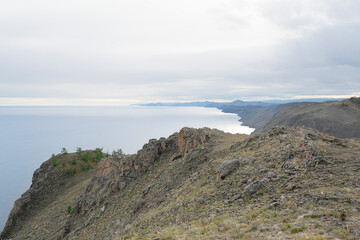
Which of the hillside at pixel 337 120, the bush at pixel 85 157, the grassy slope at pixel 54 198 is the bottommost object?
the grassy slope at pixel 54 198

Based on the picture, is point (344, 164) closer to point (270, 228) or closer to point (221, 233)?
point (270, 228)

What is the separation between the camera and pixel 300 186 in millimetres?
→ 14359

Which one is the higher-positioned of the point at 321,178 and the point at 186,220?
the point at 321,178

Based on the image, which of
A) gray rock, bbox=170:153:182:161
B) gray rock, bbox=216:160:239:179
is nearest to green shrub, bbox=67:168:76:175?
gray rock, bbox=170:153:182:161

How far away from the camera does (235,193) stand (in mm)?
16672

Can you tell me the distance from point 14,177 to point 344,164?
127 meters

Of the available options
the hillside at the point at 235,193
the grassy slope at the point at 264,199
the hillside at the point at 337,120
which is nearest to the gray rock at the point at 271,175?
the hillside at the point at 235,193

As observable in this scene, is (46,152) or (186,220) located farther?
(46,152)

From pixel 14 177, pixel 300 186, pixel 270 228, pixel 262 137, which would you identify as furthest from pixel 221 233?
pixel 14 177

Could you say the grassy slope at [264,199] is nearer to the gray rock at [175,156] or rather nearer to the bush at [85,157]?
the gray rock at [175,156]

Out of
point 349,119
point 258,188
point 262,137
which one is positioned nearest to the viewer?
point 258,188

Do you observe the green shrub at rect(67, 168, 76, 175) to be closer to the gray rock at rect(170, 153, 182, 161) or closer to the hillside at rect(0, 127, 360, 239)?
the hillside at rect(0, 127, 360, 239)

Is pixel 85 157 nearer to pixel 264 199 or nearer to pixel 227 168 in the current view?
pixel 227 168

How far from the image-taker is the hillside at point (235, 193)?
37.7 ft
